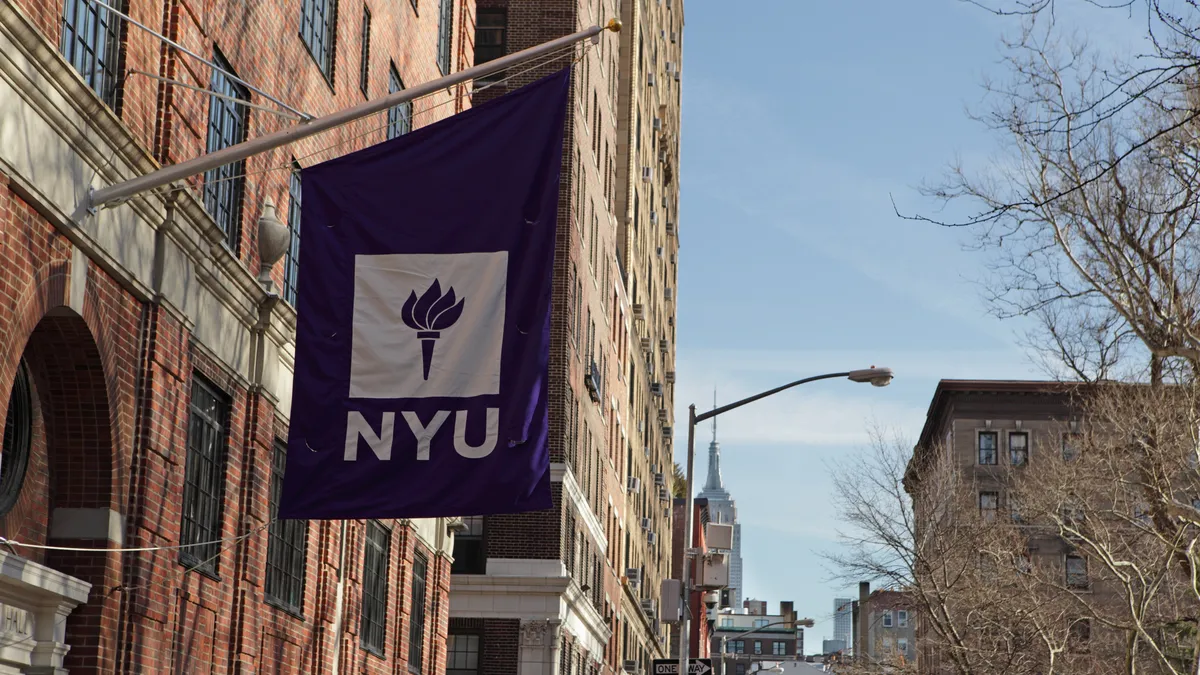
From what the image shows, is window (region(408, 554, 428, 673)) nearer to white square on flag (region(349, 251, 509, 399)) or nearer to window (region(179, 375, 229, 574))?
window (region(179, 375, 229, 574))

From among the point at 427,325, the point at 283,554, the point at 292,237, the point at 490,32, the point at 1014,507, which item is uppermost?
the point at 490,32

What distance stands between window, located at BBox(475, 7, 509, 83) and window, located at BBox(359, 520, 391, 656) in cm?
2262

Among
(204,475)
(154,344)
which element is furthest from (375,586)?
(154,344)

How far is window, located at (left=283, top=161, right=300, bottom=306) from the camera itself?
20172 mm

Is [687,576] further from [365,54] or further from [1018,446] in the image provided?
[1018,446]

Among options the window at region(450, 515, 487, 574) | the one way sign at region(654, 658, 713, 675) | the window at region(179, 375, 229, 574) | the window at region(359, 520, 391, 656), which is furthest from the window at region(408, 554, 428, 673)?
the window at region(450, 515, 487, 574)

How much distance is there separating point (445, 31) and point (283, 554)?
12429 mm

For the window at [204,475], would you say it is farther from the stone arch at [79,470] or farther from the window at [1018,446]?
the window at [1018,446]

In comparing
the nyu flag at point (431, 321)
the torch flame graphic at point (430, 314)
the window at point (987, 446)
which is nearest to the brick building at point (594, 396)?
the window at point (987, 446)

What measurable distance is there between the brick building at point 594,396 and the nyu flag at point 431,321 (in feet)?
93.2

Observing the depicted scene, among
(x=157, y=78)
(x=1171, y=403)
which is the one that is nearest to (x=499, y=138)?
(x=157, y=78)

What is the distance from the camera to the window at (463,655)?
41.6 meters

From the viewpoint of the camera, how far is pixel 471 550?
140 feet

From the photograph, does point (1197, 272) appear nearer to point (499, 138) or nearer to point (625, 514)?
point (499, 138)
